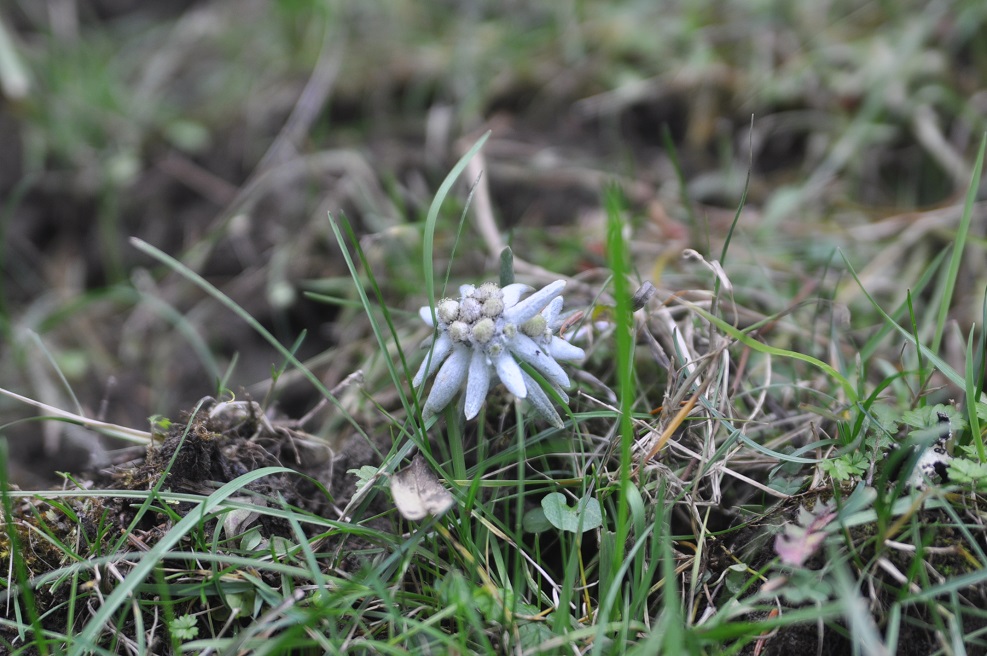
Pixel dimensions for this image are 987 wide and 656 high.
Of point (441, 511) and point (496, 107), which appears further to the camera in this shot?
point (496, 107)

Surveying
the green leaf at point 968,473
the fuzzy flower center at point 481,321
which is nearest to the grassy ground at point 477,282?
the green leaf at point 968,473

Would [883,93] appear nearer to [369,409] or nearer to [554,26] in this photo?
[554,26]

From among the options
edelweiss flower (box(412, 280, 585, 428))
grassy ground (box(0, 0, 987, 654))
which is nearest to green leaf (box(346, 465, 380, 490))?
grassy ground (box(0, 0, 987, 654))

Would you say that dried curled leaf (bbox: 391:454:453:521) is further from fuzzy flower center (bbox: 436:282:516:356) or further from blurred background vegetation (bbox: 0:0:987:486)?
blurred background vegetation (bbox: 0:0:987:486)

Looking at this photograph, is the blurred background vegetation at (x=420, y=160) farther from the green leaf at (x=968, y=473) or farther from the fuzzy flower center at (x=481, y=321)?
the green leaf at (x=968, y=473)

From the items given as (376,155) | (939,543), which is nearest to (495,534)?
(939,543)

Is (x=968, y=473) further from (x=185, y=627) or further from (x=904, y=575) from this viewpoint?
(x=185, y=627)
